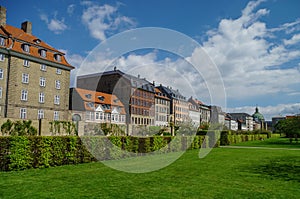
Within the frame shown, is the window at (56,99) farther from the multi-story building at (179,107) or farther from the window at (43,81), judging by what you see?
the multi-story building at (179,107)

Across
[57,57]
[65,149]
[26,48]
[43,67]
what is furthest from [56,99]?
[65,149]

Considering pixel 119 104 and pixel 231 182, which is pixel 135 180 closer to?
pixel 231 182

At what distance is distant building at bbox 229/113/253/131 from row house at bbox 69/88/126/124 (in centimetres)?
11934

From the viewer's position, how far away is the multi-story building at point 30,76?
3158 centimetres

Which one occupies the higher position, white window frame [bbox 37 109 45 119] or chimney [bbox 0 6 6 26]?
chimney [bbox 0 6 6 26]

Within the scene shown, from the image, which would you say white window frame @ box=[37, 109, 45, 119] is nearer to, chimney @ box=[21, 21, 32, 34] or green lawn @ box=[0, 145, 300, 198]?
chimney @ box=[21, 21, 32, 34]

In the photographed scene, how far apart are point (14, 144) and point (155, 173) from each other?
5.73 meters

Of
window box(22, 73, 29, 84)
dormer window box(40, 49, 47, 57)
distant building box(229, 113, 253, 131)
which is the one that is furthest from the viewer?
distant building box(229, 113, 253, 131)

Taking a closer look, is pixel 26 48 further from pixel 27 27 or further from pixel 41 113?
pixel 41 113

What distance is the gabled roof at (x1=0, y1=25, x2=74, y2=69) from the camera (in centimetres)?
3244

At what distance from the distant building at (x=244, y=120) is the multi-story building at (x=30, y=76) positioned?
136 meters

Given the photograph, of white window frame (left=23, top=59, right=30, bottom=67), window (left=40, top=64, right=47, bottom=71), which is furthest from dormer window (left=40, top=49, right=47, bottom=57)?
white window frame (left=23, top=59, right=30, bottom=67)

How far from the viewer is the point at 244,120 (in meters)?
160

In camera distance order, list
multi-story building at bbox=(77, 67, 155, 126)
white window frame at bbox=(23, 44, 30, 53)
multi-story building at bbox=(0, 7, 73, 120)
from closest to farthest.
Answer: multi-story building at bbox=(0, 7, 73, 120) → white window frame at bbox=(23, 44, 30, 53) → multi-story building at bbox=(77, 67, 155, 126)
